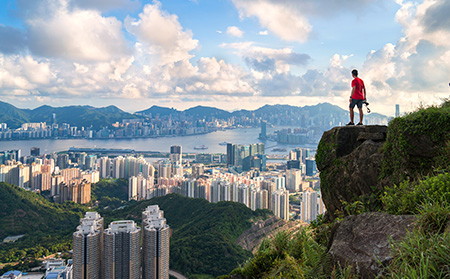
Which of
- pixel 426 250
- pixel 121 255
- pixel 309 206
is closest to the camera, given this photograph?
pixel 426 250

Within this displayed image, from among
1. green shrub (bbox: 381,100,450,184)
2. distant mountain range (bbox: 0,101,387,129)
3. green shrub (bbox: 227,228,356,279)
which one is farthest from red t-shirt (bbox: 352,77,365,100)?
distant mountain range (bbox: 0,101,387,129)

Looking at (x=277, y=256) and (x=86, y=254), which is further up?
(x=277, y=256)

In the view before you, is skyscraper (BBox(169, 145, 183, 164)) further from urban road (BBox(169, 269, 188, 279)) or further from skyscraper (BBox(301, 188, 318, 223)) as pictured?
urban road (BBox(169, 269, 188, 279))

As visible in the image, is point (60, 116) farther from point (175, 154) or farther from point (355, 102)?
point (355, 102)

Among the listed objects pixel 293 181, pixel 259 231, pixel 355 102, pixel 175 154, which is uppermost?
pixel 355 102

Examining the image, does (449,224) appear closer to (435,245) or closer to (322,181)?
(435,245)

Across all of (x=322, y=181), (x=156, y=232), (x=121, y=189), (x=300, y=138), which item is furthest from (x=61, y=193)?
(x=300, y=138)

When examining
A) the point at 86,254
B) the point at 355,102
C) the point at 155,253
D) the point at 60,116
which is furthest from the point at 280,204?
the point at 60,116
